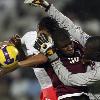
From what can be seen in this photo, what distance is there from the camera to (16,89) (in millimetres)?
8406

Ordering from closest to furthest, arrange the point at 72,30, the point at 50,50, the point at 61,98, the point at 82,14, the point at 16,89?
the point at 50,50
the point at 61,98
the point at 72,30
the point at 16,89
the point at 82,14

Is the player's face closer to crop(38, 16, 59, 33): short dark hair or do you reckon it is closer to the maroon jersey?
the maroon jersey

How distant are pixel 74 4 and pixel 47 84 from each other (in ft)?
12.3

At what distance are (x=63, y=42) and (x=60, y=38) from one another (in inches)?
2.2

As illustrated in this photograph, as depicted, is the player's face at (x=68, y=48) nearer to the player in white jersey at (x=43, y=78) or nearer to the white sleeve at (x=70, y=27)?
the white sleeve at (x=70, y=27)

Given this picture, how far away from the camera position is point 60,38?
5008 mm

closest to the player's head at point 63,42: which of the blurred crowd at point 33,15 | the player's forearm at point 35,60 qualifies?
the player's forearm at point 35,60

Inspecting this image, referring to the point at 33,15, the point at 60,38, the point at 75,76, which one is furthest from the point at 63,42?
the point at 33,15

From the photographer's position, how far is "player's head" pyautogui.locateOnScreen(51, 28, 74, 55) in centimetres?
498

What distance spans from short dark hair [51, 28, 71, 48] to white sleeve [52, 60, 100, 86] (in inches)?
7.0

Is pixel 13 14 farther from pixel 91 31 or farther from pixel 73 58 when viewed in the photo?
pixel 73 58

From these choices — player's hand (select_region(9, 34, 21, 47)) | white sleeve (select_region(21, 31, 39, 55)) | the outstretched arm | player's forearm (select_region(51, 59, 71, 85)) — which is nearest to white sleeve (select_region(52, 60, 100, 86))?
player's forearm (select_region(51, 59, 71, 85))

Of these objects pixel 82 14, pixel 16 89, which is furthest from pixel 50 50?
pixel 82 14

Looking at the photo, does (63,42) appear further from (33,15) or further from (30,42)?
(33,15)
